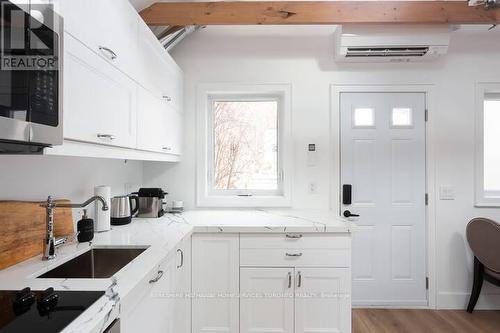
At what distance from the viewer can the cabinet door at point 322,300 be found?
6.33 feet

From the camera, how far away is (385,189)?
8.57 feet

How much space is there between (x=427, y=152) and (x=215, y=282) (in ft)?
7.39

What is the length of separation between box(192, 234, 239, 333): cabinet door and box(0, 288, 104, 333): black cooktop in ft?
3.49

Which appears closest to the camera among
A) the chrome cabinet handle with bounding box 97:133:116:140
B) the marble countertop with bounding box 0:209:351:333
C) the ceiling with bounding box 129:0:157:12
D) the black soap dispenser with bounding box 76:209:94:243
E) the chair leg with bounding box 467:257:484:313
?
the marble countertop with bounding box 0:209:351:333

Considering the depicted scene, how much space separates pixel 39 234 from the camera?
131cm

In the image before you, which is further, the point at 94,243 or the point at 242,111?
the point at 242,111

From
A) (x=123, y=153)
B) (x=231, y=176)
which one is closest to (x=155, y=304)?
(x=123, y=153)

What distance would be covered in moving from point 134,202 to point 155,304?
1.10 m

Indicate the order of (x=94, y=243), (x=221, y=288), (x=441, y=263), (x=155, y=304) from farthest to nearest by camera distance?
(x=441, y=263), (x=221, y=288), (x=94, y=243), (x=155, y=304)

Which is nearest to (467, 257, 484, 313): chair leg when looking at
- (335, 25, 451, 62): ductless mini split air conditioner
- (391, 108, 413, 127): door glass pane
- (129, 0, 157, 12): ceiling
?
(391, 108, 413, 127): door glass pane

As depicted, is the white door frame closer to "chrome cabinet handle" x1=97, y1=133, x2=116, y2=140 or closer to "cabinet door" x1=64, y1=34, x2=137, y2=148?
"cabinet door" x1=64, y1=34, x2=137, y2=148

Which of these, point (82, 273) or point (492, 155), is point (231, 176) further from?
point (492, 155)

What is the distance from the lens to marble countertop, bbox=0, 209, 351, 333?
0.89 m

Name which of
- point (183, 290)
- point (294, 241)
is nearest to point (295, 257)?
point (294, 241)
